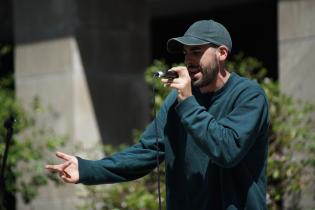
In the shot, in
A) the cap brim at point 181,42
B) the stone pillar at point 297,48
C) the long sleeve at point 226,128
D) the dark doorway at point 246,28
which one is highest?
the cap brim at point 181,42

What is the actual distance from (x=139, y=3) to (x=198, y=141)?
6458mm

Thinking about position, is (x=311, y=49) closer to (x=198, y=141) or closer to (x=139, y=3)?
(x=139, y=3)

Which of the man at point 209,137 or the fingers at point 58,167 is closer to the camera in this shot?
the man at point 209,137

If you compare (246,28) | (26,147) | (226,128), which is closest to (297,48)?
(26,147)

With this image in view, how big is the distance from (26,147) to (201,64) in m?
4.89

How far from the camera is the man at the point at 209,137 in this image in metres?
4.23

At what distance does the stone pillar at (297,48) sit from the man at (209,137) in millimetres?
3595

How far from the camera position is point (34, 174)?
951cm

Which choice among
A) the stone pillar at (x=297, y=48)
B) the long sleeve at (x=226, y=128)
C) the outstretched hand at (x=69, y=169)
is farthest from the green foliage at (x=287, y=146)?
the long sleeve at (x=226, y=128)

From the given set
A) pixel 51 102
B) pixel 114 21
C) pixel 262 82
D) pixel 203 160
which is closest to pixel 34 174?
pixel 51 102

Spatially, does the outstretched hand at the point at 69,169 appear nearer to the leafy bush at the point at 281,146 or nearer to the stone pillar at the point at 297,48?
the leafy bush at the point at 281,146

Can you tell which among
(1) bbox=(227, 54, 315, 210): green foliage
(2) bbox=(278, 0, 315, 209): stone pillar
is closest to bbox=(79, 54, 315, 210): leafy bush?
(1) bbox=(227, 54, 315, 210): green foliage

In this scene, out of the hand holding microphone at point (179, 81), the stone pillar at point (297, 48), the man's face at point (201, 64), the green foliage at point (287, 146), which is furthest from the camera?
the stone pillar at point (297, 48)

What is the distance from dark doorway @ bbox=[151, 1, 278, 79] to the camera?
1406cm
